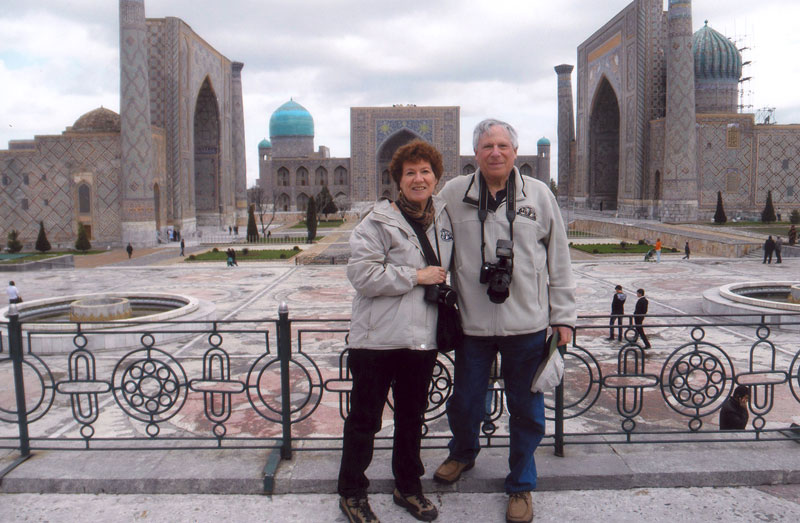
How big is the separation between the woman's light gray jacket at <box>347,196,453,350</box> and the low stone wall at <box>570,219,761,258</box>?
14264mm

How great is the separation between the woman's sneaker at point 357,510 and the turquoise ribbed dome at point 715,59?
2884cm

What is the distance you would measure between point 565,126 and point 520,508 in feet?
113

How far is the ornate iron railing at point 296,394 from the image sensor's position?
8.61 ft

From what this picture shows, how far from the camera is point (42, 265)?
1355 centimetres

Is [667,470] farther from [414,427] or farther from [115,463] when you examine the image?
[115,463]

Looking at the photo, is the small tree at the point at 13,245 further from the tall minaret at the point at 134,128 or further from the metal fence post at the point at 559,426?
the metal fence post at the point at 559,426

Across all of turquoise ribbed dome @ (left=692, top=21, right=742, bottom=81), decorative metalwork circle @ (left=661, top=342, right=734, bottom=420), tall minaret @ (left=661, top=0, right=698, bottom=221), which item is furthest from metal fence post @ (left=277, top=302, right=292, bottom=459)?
turquoise ribbed dome @ (left=692, top=21, right=742, bottom=81)

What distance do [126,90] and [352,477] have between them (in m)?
18.6

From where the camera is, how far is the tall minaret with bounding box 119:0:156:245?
18.2m

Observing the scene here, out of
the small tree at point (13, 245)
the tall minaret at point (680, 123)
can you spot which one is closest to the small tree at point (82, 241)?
the small tree at point (13, 245)

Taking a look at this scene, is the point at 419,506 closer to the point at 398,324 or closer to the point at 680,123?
the point at 398,324

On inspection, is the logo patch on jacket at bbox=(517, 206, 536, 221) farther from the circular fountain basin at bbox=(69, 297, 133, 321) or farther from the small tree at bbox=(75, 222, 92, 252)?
the small tree at bbox=(75, 222, 92, 252)

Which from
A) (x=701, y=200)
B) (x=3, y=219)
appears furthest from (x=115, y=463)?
(x=701, y=200)

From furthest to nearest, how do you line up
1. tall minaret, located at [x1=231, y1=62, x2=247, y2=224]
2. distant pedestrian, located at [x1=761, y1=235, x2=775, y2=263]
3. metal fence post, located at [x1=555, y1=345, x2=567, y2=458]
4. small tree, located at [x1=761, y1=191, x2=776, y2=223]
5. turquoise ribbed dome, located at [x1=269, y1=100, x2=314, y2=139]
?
turquoise ribbed dome, located at [x1=269, y1=100, x2=314, y2=139] < tall minaret, located at [x1=231, y1=62, x2=247, y2=224] < small tree, located at [x1=761, y1=191, x2=776, y2=223] < distant pedestrian, located at [x1=761, y1=235, x2=775, y2=263] < metal fence post, located at [x1=555, y1=345, x2=567, y2=458]
